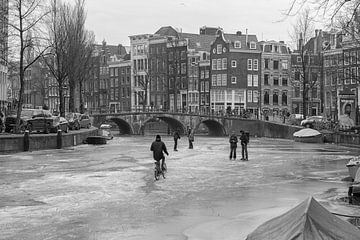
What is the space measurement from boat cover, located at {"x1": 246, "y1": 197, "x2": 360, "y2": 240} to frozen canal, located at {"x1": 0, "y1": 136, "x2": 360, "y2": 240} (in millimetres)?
5706

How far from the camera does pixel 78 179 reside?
25125mm

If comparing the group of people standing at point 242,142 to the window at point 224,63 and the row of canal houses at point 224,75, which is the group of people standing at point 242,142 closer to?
the row of canal houses at point 224,75

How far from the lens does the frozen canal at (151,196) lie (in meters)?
14.4

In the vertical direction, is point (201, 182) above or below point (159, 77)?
below

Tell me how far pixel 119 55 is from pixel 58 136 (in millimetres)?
87689

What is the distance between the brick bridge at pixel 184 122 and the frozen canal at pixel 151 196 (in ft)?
161

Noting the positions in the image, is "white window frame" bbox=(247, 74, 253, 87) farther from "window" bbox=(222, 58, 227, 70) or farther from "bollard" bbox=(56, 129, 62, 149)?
"bollard" bbox=(56, 129, 62, 149)

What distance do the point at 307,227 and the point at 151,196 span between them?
13.2 m

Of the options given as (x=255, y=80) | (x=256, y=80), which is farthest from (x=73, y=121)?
(x=256, y=80)

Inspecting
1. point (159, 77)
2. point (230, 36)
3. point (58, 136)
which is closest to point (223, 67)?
point (230, 36)

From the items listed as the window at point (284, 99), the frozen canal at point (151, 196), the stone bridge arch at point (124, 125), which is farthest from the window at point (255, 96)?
the frozen canal at point (151, 196)

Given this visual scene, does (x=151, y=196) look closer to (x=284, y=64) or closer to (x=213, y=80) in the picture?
(x=213, y=80)

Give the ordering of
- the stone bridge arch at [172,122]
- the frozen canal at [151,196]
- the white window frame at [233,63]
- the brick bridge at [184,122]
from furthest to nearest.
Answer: the white window frame at [233,63] → the stone bridge arch at [172,122] → the brick bridge at [184,122] → the frozen canal at [151,196]

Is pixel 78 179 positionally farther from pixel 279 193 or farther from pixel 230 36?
pixel 230 36
